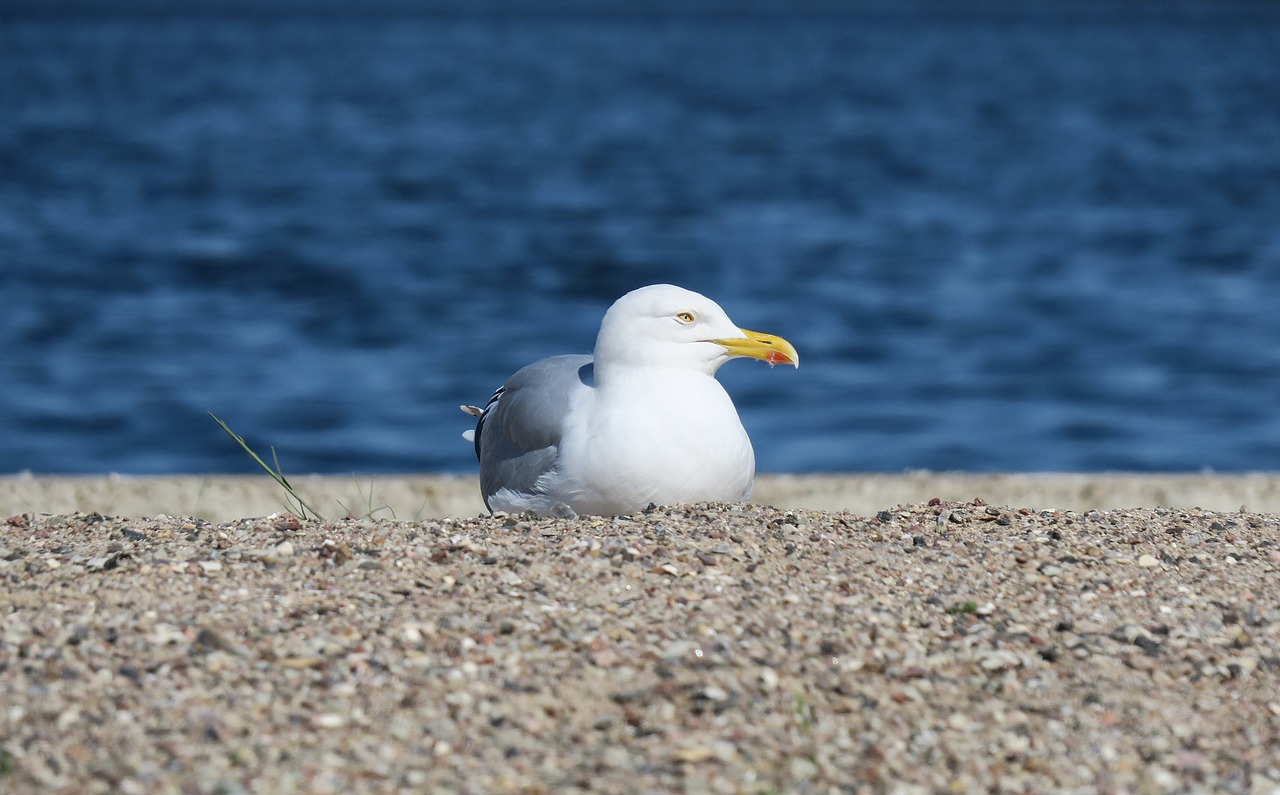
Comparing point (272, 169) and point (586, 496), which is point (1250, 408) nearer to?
point (586, 496)

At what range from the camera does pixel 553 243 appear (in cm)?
2134

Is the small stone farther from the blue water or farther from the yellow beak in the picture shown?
the blue water

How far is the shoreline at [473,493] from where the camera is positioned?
5.88m

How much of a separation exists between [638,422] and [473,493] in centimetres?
169

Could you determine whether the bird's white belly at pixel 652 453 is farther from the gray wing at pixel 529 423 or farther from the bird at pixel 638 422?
the gray wing at pixel 529 423

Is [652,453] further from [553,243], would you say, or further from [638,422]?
[553,243]

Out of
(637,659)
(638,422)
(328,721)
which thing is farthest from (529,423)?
(328,721)

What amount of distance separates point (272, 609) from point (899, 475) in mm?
3048

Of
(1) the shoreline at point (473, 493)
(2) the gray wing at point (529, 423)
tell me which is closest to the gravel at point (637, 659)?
(2) the gray wing at point (529, 423)

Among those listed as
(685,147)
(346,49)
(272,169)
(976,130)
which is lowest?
(272,169)

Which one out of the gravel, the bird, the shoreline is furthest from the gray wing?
the shoreline

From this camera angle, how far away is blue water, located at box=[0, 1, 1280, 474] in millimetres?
13000

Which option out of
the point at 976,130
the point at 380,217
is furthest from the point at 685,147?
the point at 380,217

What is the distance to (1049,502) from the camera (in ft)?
19.6
